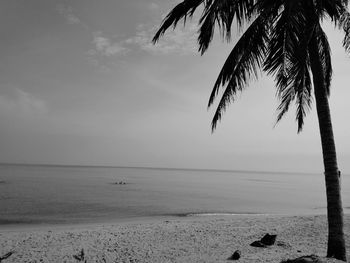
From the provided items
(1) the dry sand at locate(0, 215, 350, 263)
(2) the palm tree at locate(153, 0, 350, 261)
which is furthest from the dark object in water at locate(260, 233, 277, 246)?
(2) the palm tree at locate(153, 0, 350, 261)

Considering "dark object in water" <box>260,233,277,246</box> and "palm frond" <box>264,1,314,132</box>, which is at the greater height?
"palm frond" <box>264,1,314,132</box>

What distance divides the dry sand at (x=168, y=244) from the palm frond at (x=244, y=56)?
188 inches

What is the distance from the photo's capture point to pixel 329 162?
24.3 ft

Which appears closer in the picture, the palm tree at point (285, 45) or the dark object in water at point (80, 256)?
the palm tree at point (285, 45)

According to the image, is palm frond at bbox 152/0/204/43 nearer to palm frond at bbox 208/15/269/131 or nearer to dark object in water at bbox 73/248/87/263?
palm frond at bbox 208/15/269/131

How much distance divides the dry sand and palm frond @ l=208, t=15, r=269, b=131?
15.7 ft

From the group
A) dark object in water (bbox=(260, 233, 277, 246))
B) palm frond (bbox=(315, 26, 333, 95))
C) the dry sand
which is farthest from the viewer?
dark object in water (bbox=(260, 233, 277, 246))

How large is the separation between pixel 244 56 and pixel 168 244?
283 inches

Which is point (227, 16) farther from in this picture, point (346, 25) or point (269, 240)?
point (269, 240)

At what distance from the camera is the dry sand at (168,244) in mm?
9602

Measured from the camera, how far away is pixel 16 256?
9711 mm

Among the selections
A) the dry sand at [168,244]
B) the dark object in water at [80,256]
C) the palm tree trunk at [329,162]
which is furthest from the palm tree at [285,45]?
the dark object in water at [80,256]

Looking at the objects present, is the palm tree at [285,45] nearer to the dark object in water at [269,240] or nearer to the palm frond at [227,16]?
the palm frond at [227,16]

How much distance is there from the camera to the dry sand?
31.5 feet
